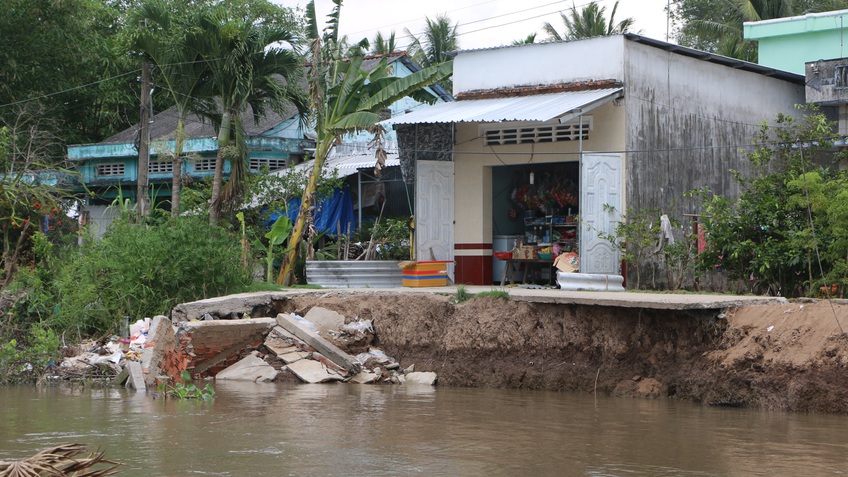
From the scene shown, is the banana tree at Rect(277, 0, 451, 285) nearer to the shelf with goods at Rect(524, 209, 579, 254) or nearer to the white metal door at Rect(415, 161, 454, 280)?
the white metal door at Rect(415, 161, 454, 280)

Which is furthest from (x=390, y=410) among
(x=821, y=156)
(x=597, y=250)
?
(x=821, y=156)

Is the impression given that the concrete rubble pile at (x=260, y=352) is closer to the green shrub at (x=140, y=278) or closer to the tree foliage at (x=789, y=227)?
the green shrub at (x=140, y=278)

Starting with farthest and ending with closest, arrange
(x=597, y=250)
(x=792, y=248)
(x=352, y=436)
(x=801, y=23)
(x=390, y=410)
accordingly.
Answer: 1. (x=801, y=23)
2. (x=597, y=250)
3. (x=792, y=248)
4. (x=390, y=410)
5. (x=352, y=436)

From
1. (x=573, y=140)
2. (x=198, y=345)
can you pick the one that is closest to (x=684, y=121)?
(x=573, y=140)

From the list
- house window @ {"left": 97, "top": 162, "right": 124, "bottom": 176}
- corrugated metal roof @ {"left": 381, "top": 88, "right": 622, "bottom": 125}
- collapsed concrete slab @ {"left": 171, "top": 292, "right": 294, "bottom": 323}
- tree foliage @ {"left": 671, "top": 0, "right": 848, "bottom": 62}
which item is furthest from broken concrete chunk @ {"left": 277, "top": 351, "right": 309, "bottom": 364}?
tree foliage @ {"left": 671, "top": 0, "right": 848, "bottom": 62}

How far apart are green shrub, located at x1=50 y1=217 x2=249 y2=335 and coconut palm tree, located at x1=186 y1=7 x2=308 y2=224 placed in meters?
4.13

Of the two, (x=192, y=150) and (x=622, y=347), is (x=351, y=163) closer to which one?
(x=192, y=150)

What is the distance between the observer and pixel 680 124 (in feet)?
59.2

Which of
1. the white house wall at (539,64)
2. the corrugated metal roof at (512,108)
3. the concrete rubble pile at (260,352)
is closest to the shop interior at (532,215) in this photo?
the corrugated metal roof at (512,108)

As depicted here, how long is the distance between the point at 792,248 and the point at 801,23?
37.5 feet

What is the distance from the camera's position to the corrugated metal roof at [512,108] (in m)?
16.2

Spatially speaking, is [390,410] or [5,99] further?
[5,99]

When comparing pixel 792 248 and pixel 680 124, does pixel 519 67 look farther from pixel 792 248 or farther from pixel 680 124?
pixel 792 248

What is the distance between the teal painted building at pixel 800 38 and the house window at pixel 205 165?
14477mm
